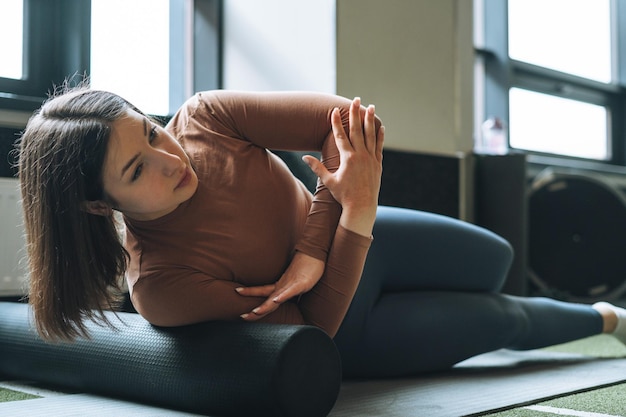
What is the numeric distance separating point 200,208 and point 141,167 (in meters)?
0.14

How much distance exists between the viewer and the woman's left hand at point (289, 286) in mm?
1278

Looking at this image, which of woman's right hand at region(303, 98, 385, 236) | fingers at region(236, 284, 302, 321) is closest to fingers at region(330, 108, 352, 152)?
woman's right hand at region(303, 98, 385, 236)

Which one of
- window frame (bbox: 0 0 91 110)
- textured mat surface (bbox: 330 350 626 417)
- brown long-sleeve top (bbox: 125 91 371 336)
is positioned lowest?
textured mat surface (bbox: 330 350 626 417)

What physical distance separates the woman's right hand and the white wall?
125 centimetres

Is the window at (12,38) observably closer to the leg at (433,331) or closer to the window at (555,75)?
the leg at (433,331)

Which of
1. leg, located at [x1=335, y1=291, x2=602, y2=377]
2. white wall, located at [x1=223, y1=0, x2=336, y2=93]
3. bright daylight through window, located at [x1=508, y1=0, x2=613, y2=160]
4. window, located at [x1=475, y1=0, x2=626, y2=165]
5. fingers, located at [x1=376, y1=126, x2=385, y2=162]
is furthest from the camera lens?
bright daylight through window, located at [x1=508, y1=0, x2=613, y2=160]

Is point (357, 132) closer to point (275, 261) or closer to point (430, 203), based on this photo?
point (275, 261)

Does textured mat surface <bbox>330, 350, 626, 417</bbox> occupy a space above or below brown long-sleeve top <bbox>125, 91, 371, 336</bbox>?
below

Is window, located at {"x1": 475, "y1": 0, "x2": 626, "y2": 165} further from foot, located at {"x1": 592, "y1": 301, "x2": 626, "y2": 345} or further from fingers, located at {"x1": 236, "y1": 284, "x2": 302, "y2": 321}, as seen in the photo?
fingers, located at {"x1": 236, "y1": 284, "x2": 302, "y2": 321}

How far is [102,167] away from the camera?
3.95 feet

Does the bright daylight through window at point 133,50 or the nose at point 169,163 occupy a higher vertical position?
the bright daylight through window at point 133,50

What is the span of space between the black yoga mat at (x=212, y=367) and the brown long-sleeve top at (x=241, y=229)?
0.06 meters

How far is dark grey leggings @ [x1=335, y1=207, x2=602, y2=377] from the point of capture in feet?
5.37

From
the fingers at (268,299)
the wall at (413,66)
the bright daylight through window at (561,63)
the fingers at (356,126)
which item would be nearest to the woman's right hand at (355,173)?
the fingers at (356,126)
